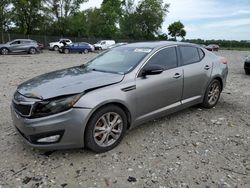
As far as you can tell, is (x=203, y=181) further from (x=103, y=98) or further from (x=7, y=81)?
(x=7, y=81)

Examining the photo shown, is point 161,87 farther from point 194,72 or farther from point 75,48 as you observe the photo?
point 75,48

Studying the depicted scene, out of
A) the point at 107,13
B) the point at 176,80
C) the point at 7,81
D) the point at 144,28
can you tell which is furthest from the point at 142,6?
the point at 176,80

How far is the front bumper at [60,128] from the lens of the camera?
3541 millimetres

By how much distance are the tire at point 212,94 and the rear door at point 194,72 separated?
0.61 ft

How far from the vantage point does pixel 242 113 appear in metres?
5.87

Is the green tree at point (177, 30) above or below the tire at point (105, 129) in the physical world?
above

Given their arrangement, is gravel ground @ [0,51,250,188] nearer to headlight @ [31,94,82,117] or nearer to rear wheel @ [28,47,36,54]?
headlight @ [31,94,82,117]

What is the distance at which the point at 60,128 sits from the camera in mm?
3568

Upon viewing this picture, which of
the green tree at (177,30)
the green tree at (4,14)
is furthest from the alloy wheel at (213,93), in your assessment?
the green tree at (177,30)

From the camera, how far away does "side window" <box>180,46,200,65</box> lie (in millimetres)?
5375

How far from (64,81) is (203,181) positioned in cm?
229

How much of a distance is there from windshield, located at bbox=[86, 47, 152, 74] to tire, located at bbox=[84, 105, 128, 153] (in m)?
0.73

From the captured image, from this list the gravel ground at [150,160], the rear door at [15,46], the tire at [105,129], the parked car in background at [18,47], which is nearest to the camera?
the gravel ground at [150,160]

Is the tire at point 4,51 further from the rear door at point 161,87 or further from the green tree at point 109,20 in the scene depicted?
the green tree at point 109,20
